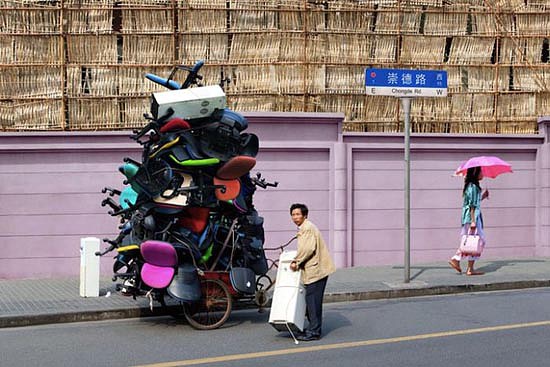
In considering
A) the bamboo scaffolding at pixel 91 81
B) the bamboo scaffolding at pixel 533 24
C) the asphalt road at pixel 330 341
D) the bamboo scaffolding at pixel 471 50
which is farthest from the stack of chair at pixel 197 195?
the bamboo scaffolding at pixel 533 24

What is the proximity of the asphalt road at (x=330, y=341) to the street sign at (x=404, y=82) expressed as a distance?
3.46 m

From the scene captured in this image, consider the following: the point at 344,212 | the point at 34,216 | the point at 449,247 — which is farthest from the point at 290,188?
the point at 34,216

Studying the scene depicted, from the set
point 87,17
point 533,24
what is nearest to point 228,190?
point 87,17

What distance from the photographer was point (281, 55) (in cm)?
1496

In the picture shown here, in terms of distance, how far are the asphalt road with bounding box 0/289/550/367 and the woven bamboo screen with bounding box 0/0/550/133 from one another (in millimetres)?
5071

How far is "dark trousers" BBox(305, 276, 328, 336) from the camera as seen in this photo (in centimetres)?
919

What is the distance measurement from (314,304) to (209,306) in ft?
4.86

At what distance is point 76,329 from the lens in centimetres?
1007

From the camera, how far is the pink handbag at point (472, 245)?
539 inches

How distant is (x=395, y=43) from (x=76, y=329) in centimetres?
855

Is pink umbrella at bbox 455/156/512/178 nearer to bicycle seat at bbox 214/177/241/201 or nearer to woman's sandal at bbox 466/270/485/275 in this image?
woman's sandal at bbox 466/270/485/275

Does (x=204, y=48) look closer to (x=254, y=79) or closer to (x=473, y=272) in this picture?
(x=254, y=79)

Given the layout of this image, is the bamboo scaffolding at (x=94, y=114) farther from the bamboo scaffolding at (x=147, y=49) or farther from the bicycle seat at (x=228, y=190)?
the bicycle seat at (x=228, y=190)

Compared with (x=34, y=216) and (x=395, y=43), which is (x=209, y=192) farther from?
(x=395, y=43)
